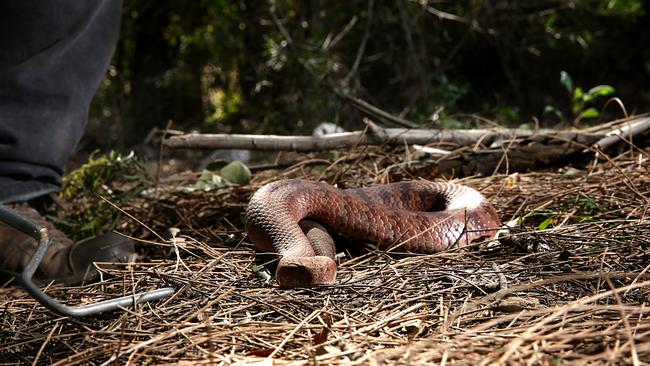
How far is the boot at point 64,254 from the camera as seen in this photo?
11.0 ft

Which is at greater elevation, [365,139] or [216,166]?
[365,139]

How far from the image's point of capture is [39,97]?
393cm

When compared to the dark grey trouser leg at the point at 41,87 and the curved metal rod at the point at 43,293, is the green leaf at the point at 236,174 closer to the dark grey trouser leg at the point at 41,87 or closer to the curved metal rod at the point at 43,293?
the dark grey trouser leg at the point at 41,87

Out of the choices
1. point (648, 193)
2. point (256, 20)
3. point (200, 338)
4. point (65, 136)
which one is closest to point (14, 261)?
point (65, 136)

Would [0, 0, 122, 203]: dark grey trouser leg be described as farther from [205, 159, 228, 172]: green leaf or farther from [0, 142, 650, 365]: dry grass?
[0, 142, 650, 365]: dry grass

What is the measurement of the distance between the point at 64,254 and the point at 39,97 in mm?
959

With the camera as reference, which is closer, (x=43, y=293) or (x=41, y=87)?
(x=43, y=293)

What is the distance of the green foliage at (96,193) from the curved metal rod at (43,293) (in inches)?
65.3

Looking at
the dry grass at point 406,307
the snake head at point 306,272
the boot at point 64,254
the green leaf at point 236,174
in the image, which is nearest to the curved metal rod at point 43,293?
the dry grass at point 406,307

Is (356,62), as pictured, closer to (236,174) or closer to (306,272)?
(236,174)

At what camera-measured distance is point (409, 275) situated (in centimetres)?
251

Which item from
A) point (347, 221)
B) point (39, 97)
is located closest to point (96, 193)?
point (39, 97)

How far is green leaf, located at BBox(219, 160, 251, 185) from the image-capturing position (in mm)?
4008

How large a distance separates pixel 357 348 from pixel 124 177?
2.81m
